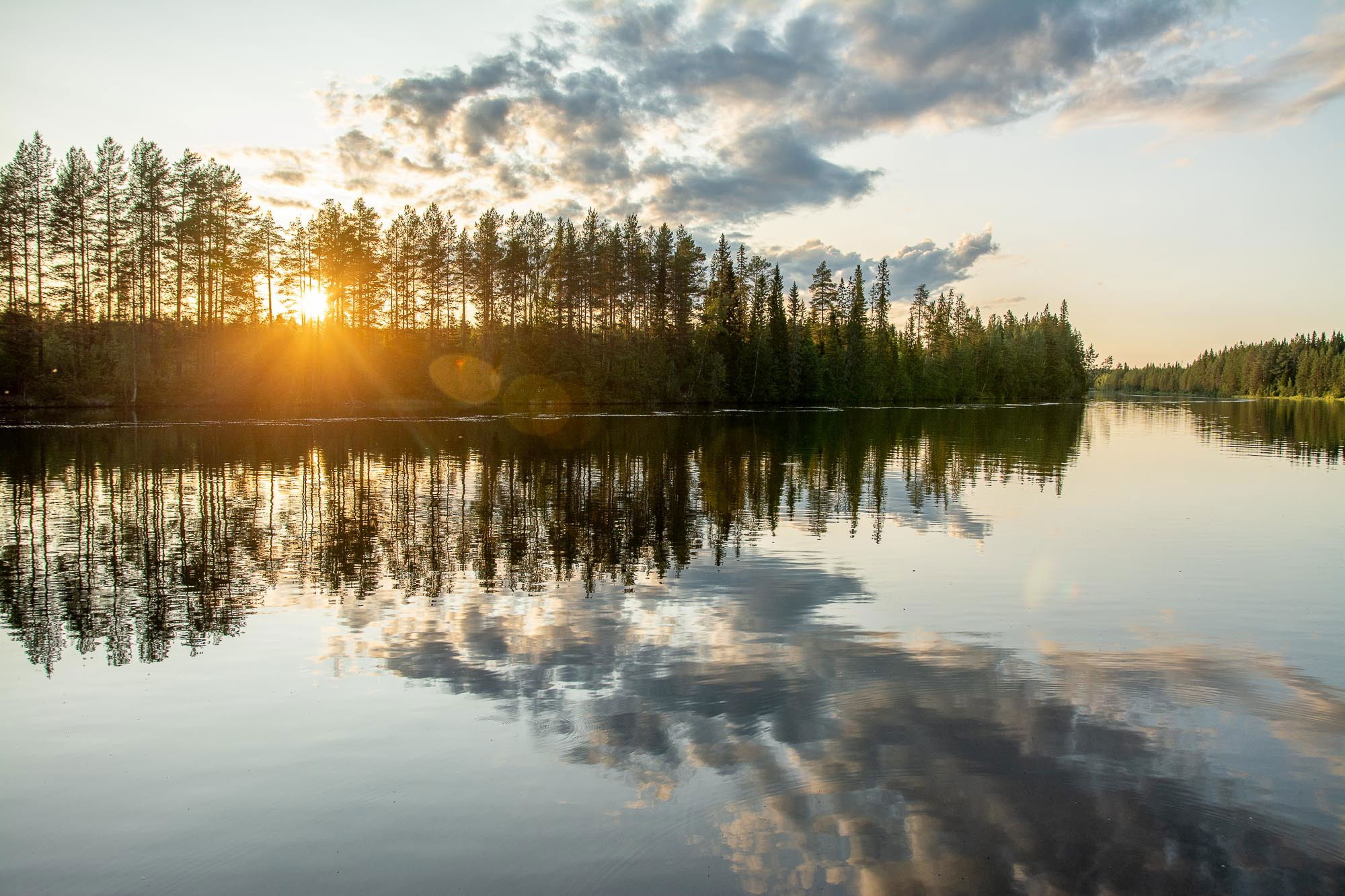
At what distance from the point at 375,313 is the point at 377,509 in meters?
71.9

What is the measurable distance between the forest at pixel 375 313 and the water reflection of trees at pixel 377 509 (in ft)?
80.5

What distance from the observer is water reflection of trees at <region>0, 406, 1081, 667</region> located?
12.7 meters

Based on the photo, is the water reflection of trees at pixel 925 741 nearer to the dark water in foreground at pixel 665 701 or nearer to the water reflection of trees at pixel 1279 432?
the dark water in foreground at pixel 665 701

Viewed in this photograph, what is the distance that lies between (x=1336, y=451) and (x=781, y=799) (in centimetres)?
5061

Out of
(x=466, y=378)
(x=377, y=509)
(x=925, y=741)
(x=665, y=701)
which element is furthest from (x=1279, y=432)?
(x=466, y=378)

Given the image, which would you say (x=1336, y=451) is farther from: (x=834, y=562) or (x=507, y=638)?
(x=507, y=638)

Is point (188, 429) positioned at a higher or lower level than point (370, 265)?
lower

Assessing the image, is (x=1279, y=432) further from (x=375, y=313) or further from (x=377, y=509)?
(x=375, y=313)

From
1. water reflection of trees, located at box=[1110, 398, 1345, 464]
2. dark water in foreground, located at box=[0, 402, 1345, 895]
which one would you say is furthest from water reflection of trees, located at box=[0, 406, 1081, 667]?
water reflection of trees, located at box=[1110, 398, 1345, 464]

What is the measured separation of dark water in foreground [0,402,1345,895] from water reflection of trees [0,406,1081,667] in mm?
Result: 178

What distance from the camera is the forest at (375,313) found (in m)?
61.1

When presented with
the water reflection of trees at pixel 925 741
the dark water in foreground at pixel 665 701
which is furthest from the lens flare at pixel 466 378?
the water reflection of trees at pixel 925 741

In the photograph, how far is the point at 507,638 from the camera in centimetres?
1027

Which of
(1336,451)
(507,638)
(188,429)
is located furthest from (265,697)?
(1336,451)
